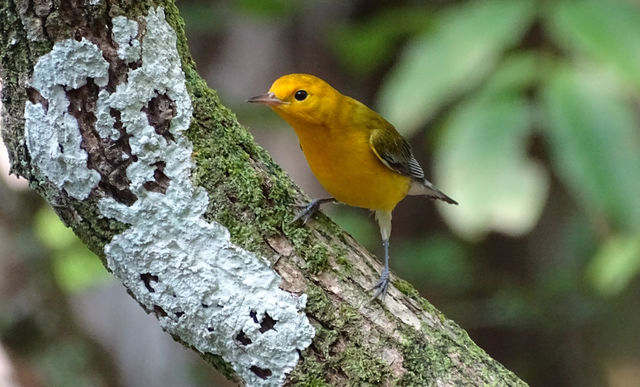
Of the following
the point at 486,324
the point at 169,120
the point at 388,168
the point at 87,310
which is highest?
the point at 169,120

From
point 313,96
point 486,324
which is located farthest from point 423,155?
point 313,96

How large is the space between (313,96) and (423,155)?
350 cm

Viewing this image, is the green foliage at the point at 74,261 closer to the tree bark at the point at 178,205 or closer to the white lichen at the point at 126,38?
the tree bark at the point at 178,205

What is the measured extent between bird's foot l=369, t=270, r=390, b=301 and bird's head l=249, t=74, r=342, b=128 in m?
0.91

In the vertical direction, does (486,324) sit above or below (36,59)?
below

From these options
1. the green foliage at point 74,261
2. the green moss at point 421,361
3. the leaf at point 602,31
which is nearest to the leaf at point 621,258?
the leaf at point 602,31

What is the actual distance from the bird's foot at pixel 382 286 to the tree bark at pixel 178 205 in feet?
0.09

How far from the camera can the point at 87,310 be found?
5.69 metres

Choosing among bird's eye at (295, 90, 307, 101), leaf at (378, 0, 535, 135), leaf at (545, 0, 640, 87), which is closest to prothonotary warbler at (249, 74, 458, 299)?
bird's eye at (295, 90, 307, 101)

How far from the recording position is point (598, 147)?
2859 mm

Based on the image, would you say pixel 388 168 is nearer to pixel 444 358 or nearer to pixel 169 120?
pixel 444 358

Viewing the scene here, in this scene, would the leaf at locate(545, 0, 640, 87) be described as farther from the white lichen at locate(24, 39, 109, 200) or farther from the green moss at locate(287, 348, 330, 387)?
the white lichen at locate(24, 39, 109, 200)

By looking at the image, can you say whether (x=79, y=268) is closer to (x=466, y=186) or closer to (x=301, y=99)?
(x=301, y=99)

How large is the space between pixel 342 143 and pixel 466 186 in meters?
0.53
